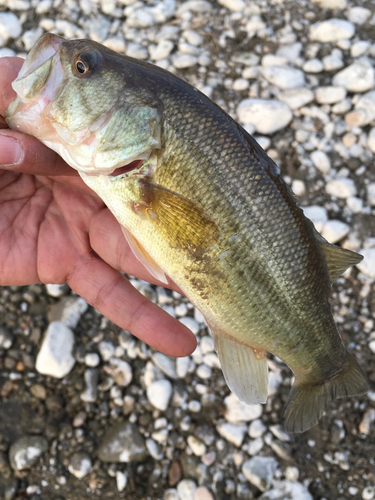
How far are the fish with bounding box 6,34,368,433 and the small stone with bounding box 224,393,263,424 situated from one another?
956 millimetres

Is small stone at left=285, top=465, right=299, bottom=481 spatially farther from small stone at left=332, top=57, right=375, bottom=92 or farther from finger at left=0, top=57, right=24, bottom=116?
small stone at left=332, top=57, right=375, bottom=92

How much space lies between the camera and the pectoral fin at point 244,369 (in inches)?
89.0

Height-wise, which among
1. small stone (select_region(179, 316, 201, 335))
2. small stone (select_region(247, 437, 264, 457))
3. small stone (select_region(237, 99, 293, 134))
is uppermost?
small stone (select_region(237, 99, 293, 134))

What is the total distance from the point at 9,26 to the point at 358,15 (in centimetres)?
333

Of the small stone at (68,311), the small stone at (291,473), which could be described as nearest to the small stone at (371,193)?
the small stone at (291,473)

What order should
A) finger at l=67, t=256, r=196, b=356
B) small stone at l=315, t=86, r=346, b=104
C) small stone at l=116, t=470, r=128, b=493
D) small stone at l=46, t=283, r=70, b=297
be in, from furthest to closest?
small stone at l=315, t=86, r=346, b=104 < small stone at l=46, t=283, r=70, b=297 < small stone at l=116, t=470, r=128, b=493 < finger at l=67, t=256, r=196, b=356

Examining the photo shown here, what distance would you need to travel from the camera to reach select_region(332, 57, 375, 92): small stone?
12.4 ft

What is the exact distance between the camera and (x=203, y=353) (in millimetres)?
3102

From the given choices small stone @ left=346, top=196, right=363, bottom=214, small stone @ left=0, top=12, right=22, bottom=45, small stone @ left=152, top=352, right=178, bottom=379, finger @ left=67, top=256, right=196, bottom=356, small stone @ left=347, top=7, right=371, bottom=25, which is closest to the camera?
finger @ left=67, top=256, right=196, bottom=356

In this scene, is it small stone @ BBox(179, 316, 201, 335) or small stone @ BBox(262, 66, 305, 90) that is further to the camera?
small stone @ BBox(262, 66, 305, 90)

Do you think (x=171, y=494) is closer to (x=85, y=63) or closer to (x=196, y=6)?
(x=85, y=63)

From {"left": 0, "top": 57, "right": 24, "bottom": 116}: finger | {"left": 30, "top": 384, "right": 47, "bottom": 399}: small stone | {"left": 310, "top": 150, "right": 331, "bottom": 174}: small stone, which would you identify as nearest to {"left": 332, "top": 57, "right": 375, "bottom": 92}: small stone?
{"left": 310, "top": 150, "right": 331, "bottom": 174}: small stone

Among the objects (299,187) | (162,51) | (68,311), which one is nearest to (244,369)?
(68,311)

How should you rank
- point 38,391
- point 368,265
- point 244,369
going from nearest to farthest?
point 244,369
point 38,391
point 368,265
